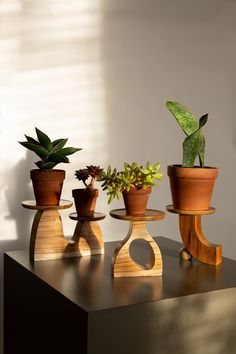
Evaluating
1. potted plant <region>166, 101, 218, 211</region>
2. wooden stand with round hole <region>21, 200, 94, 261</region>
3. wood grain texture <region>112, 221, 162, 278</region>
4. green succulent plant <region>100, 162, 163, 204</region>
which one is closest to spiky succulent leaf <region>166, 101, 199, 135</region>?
potted plant <region>166, 101, 218, 211</region>

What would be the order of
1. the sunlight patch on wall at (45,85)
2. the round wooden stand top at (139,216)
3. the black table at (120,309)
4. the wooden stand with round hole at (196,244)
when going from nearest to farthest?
the black table at (120,309)
the round wooden stand top at (139,216)
the wooden stand with round hole at (196,244)
the sunlight patch on wall at (45,85)

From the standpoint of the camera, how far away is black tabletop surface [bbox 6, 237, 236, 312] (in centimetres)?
126

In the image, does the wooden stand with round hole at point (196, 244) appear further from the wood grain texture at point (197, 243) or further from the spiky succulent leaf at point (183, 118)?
the spiky succulent leaf at point (183, 118)

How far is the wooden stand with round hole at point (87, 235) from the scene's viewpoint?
1.60 m

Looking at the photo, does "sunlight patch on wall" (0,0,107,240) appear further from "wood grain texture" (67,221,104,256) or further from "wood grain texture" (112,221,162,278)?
"wood grain texture" (112,221,162,278)

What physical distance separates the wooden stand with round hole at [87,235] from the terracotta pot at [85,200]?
0.02 metres

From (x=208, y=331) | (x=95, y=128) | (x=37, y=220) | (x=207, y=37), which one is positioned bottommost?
(x=208, y=331)

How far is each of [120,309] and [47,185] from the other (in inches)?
18.2

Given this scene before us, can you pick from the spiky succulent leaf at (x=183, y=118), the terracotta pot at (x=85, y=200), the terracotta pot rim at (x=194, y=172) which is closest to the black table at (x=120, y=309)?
the terracotta pot at (x=85, y=200)

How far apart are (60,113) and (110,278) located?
61 cm

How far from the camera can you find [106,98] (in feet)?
6.20

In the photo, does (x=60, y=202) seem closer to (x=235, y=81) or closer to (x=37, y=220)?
(x=37, y=220)

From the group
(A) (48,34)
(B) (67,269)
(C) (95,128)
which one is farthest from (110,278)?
(A) (48,34)

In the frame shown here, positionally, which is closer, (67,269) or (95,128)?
(67,269)
